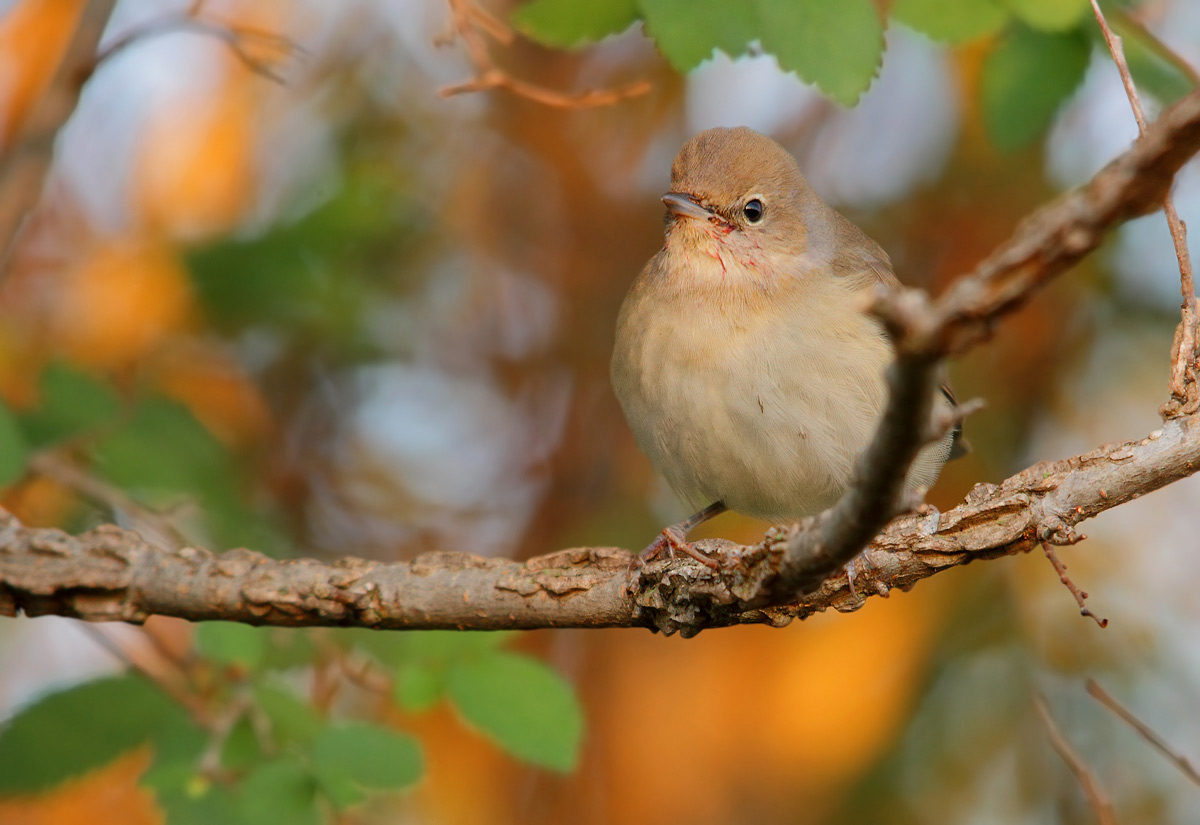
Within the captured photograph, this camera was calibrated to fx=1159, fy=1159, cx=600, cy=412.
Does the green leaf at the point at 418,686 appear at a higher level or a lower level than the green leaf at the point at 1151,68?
lower

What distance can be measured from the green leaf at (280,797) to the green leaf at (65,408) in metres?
1.41

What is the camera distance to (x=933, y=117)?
5824mm

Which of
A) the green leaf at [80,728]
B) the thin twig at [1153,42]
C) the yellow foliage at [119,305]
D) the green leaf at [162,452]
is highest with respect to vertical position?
the thin twig at [1153,42]

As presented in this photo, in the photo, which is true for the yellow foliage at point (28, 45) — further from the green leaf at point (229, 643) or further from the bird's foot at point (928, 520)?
the bird's foot at point (928, 520)

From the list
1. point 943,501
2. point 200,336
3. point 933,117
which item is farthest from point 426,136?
point 943,501

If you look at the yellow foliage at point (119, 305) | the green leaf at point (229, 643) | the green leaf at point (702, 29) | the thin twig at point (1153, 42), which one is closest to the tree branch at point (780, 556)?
the green leaf at point (229, 643)

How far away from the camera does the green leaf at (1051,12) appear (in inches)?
114

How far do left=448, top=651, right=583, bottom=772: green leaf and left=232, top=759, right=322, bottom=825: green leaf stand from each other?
384 millimetres

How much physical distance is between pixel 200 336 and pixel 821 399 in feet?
9.16

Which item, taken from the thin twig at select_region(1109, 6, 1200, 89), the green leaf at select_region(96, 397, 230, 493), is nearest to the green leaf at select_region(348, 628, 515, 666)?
the green leaf at select_region(96, 397, 230, 493)

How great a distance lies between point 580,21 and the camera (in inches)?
116

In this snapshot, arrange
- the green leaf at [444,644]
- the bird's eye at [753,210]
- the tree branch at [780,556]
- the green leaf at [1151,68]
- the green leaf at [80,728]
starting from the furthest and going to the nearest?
1. the bird's eye at [753,210]
2. the green leaf at [1151,68]
3. the green leaf at [80,728]
4. the green leaf at [444,644]
5. the tree branch at [780,556]

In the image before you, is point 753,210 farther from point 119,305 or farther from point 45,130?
point 119,305

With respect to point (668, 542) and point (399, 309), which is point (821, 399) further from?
point (399, 309)
